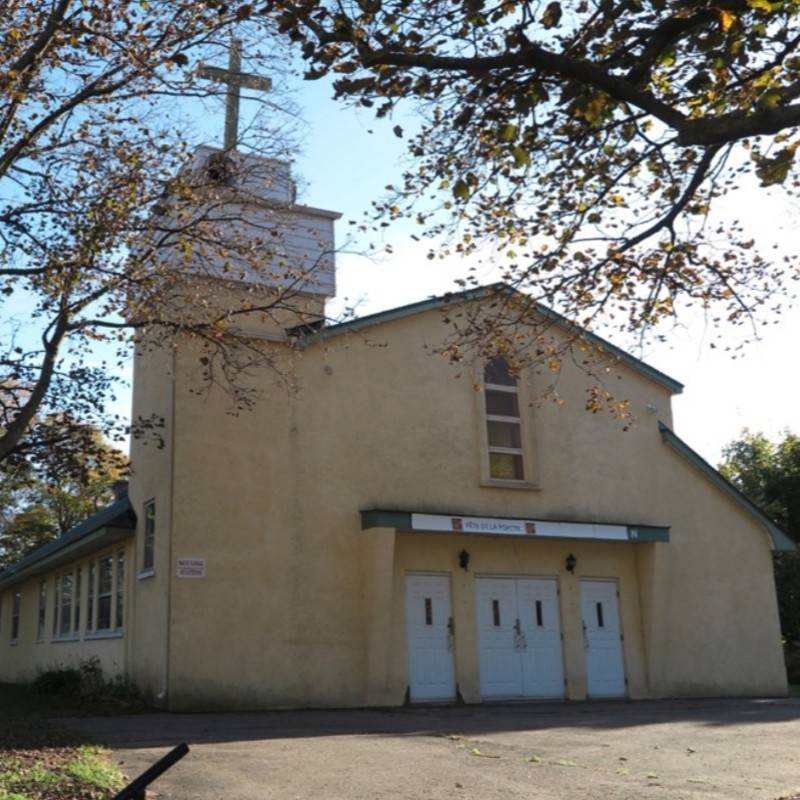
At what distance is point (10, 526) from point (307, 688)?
3102 cm

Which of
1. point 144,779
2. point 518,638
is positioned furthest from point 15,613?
point 144,779

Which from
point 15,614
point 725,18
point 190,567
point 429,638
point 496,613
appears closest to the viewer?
point 725,18

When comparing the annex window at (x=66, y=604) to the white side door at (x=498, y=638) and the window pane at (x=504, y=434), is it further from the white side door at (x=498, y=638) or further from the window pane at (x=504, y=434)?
the window pane at (x=504, y=434)

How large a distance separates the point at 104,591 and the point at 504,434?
8.54 meters

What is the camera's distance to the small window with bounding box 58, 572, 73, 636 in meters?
22.1

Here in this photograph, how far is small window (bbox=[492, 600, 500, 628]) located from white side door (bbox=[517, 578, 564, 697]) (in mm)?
431

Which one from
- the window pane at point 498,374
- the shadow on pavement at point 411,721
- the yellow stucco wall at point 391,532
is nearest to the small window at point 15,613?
the yellow stucco wall at point 391,532

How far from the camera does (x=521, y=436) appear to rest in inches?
765

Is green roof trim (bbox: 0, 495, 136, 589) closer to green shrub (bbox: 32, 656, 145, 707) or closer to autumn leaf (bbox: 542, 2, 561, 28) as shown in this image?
green shrub (bbox: 32, 656, 145, 707)

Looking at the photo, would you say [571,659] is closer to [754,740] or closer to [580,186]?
[754,740]

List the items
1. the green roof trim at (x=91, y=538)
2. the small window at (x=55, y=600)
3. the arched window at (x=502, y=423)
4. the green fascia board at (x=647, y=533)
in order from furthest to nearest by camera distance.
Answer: the small window at (x=55, y=600), the green fascia board at (x=647, y=533), the arched window at (x=502, y=423), the green roof trim at (x=91, y=538)

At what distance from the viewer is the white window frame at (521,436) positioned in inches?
733

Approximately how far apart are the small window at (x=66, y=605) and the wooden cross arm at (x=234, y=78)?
14.2m

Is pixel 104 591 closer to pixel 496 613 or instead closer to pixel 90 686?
pixel 90 686
